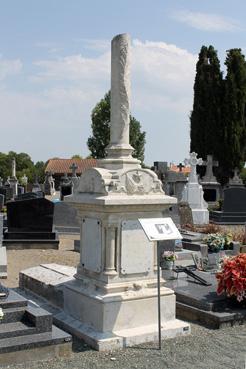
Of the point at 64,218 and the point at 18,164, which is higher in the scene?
the point at 18,164

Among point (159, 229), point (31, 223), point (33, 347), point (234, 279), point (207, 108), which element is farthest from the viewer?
point (207, 108)

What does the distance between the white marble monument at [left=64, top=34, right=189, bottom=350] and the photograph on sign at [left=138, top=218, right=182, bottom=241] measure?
1.39 feet

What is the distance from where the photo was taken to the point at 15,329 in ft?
16.1

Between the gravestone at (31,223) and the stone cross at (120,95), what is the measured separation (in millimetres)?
7604

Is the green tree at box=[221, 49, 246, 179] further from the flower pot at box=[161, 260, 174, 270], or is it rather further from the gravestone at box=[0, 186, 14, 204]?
the flower pot at box=[161, 260, 174, 270]

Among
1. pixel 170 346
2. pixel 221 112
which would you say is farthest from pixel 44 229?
pixel 221 112

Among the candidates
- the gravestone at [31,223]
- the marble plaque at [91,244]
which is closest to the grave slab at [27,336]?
the marble plaque at [91,244]

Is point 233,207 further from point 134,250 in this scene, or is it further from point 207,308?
point 134,250

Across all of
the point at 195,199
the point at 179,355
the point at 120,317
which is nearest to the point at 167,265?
the point at 120,317

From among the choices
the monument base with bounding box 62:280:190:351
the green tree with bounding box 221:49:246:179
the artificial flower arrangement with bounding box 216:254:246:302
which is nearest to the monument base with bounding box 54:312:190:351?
the monument base with bounding box 62:280:190:351

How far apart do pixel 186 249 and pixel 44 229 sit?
3955mm

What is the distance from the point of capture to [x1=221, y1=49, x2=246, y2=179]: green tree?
35969 millimetres

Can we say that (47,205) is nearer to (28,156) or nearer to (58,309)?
(58,309)

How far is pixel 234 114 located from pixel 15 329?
1324 inches
